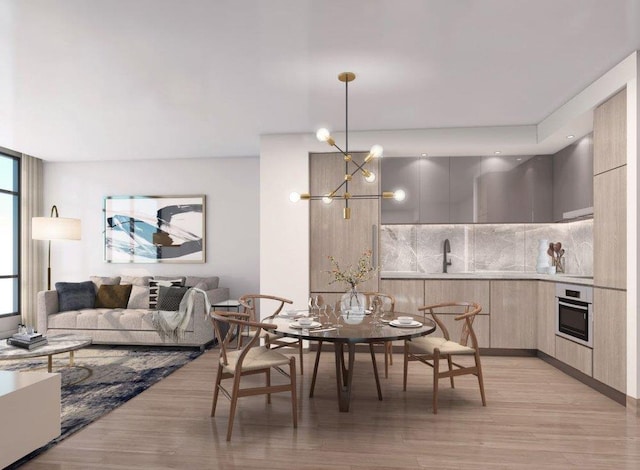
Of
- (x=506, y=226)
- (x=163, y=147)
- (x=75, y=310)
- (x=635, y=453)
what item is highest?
(x=163, y=147)

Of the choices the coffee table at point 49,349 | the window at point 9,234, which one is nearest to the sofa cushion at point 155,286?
the coffee table at point 49,349

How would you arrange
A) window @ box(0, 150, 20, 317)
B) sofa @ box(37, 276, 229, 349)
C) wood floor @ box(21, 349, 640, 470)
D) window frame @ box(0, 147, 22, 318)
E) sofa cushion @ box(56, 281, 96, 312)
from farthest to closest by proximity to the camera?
window frame @ box(0, 147, 22, 318) → window @ box(0, 150, 20, 317) → sofa cushion @ box(56, 281, 96, 312) → sofa @ box(37, 276, 229, 349) → wood floor @ box(21, 349, 640, 470)

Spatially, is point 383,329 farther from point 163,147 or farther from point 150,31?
point 163,147

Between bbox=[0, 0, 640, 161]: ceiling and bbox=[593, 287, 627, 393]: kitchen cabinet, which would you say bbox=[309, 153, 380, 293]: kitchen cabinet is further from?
bbox=[593, 287, 627, 393]: kitchen cabinet

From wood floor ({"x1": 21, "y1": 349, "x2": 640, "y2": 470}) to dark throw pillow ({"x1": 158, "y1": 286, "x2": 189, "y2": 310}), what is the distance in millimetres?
1684

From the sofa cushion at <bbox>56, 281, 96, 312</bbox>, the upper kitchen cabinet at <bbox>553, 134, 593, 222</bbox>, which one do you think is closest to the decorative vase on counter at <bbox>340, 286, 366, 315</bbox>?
the upper kitchen cabinet at <bbox>553, 134, 593, 222</bbox>

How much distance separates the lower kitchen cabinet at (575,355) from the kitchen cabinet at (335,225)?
6.97 feet

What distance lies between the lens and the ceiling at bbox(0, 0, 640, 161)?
2.81 m

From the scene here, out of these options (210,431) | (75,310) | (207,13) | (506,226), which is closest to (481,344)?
(506,226)

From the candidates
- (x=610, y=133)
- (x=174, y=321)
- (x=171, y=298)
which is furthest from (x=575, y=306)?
(x=171, y=298)

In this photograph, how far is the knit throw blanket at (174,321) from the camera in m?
5.64

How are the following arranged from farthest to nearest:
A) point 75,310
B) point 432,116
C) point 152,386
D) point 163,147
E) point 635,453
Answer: point 163,147, point 75,310, point 432,116, point 152,386, point 635,453

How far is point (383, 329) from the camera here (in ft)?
10.6

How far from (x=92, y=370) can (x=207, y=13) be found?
3.60 metres
